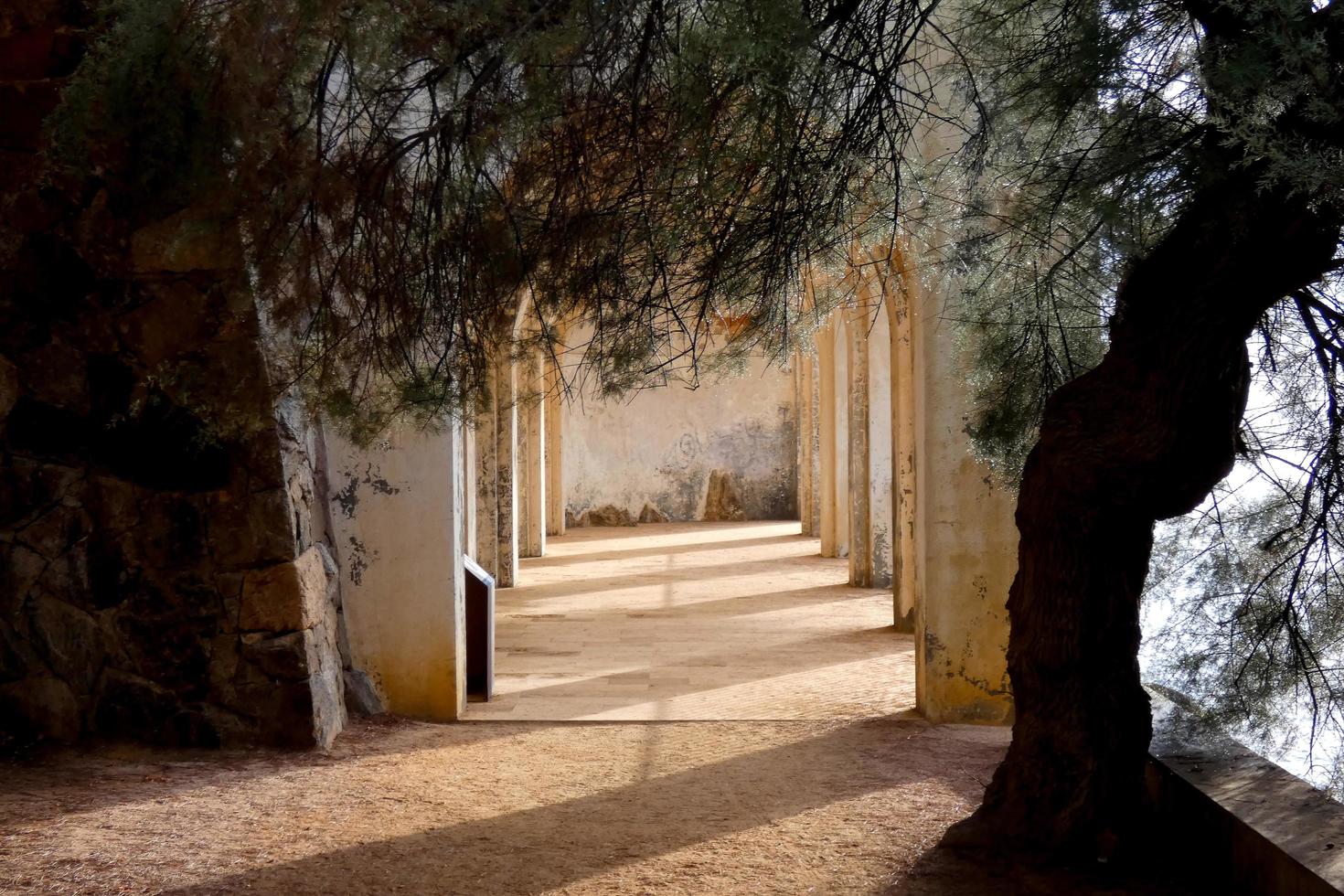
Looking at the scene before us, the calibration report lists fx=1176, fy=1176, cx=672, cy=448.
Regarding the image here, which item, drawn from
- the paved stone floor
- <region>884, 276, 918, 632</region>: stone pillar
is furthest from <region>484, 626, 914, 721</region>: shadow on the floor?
<region>884, 276, 918, 632</region>: stone pillar

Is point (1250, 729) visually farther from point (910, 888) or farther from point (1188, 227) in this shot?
point (1188, 227)

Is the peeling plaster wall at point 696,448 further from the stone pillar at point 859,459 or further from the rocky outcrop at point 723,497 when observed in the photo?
the stone pillar at point 859,459

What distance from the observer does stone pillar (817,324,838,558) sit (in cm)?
1494

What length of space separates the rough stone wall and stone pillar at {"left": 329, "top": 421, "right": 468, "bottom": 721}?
759mm

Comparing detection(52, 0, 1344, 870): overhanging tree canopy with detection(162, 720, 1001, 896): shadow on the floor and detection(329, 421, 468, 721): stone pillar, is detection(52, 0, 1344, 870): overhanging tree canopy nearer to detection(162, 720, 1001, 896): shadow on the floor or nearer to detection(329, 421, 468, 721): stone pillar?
detection(162, 720, 1001, 896): shadow on the floor

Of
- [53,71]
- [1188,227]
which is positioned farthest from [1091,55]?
[53,71]

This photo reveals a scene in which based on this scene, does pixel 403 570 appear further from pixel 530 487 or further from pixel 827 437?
pixel 530 487

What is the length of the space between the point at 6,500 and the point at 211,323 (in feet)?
4.32

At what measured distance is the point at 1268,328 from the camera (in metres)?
4.30

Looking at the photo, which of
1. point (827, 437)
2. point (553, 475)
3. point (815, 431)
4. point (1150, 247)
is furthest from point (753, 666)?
A: point (553, 475)

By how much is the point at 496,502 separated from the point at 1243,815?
10.1 m

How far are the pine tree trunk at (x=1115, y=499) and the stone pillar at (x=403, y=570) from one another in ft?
10.9

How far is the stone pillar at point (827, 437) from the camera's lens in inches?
588

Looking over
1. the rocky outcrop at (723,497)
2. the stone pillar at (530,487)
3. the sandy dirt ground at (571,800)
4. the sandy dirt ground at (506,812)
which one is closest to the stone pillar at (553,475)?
the stone pillar at (530,487)
